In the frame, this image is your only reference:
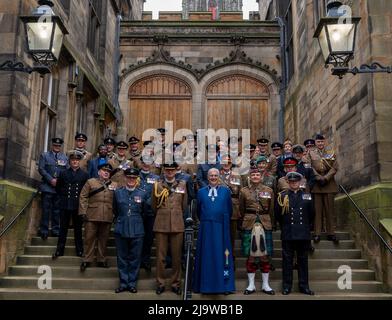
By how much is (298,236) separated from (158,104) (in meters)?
9.16

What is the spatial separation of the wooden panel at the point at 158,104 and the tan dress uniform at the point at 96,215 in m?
7.36

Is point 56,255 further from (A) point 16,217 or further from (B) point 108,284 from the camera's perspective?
(B) point 108,284

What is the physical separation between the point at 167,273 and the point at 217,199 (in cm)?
149

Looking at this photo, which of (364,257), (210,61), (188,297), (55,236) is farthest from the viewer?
(210,61)

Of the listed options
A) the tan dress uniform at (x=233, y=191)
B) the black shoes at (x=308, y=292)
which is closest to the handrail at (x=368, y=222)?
the black shoes at (x=308, y=292)

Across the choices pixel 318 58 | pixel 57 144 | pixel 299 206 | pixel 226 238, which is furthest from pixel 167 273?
pixel 318 58

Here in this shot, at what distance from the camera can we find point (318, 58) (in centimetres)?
1058

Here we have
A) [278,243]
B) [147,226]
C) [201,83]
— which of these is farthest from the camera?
[201,83]

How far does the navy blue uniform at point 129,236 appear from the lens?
6293 millimetres

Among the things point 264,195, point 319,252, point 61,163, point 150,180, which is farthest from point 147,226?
point 319,252

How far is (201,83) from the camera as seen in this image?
14273mm

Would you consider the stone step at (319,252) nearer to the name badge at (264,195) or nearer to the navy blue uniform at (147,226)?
the navy blue uniform at (147,226)

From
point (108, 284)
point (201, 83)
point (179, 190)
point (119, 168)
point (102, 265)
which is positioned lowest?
point (108, 284)

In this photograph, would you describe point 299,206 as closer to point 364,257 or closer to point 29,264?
point 364,257
